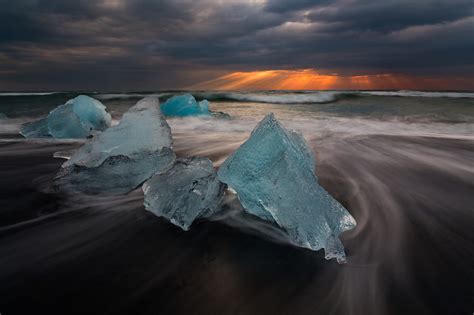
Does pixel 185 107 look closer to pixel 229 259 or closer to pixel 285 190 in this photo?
pixel 285 190

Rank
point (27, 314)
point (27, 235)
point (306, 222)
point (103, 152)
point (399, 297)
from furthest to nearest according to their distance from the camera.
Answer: point (103, 152) → point (27, 235) → point (306, 222) → point (399, 297) → point (27, 314)

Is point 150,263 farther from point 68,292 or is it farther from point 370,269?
point 370,269

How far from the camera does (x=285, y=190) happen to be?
69.3 inches

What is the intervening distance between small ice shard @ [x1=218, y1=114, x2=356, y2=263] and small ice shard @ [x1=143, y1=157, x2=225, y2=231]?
5.7 inches

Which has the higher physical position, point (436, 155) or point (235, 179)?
point (235, 179)

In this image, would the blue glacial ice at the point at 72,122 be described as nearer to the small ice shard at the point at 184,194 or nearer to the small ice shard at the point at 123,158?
the small ice shard at the point at 123,158

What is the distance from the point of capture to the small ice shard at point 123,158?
2.58 metres

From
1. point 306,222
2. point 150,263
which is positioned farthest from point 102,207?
point 306,222

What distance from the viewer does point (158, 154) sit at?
8.87ft

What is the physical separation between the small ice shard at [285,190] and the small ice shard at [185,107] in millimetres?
7539

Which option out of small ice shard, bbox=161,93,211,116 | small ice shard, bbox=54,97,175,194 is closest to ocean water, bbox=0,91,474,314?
small ice shard, bbox=54,97,175,194

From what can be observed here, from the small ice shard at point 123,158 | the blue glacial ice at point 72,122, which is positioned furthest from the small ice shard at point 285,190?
the blue glacial ice at point 72,122

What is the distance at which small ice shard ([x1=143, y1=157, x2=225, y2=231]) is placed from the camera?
1.94 metres

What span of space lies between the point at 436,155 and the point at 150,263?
402 cm
